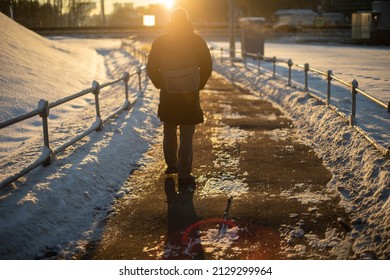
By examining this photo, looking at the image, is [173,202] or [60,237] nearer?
[60,237]

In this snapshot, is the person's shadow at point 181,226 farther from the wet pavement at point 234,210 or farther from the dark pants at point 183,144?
the dark pants at point 183,144

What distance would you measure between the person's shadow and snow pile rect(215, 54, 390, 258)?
133 cm

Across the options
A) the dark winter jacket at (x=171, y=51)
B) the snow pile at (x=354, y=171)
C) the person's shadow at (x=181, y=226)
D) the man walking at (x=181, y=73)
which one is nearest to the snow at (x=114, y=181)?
the snow pile at (x=354, y=171)

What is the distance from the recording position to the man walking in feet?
17.3

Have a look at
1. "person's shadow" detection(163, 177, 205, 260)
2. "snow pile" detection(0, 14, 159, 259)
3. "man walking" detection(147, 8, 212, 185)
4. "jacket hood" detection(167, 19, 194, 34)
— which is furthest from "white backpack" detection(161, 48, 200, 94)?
Answer: "snow pile" detection(0, 14, 159, 259)

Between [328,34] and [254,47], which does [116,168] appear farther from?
[328,34]

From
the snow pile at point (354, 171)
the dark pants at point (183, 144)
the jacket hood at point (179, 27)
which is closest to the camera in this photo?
the snow pile at point (354, 171)

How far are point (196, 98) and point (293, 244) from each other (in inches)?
90.8

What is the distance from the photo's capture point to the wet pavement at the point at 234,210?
390 cm

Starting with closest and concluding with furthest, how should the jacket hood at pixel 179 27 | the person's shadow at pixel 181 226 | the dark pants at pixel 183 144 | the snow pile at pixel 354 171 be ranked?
the person's shadow at pixel 181 226
the snow pile at pixel 354 171
the jacket hood at pixel 179 27
the dark pants at pixel 183 144

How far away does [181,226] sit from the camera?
4.39 m

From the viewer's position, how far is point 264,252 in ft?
12.6
